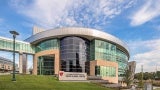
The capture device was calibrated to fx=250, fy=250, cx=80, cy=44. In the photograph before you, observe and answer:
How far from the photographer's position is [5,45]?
211ft

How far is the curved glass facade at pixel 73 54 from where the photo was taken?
6344 centimetres

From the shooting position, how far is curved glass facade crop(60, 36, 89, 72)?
6344 centimetres

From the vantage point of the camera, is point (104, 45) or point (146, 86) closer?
point (146, 86)

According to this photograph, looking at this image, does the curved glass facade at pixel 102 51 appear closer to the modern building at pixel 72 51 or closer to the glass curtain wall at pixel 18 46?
the modern building at pixel 72 51

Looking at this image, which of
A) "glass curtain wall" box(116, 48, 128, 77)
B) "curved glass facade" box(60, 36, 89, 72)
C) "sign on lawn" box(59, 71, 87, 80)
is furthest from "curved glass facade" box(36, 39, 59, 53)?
"sign on lawn" box(59, 71, 87, 80)

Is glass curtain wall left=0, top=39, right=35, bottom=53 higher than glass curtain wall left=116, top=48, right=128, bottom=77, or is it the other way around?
glass curtain wall left=0, top=39, right=35, bottom=53

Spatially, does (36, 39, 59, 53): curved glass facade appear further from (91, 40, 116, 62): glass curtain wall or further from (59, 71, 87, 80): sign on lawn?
(59, 71, 87, 80): sign on lawn

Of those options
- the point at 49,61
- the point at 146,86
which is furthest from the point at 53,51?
the point at 146,86

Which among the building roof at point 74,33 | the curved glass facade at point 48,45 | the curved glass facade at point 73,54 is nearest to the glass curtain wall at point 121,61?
the building roof at point 74,33

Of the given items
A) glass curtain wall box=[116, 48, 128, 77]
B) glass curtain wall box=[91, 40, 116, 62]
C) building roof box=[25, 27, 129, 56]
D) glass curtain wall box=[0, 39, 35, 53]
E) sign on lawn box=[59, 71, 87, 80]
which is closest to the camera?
sign on lawn box=[59, 71, 87, 80]

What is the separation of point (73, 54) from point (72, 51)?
0.83 metres

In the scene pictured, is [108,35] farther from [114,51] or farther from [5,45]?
[5,45]

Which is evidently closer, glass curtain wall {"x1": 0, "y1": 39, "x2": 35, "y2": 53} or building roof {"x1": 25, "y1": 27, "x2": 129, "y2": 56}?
glass curtain wall {"x1": 0, "y1": 39, "x2": 35, "y2": 53}

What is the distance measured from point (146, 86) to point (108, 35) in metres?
47.3
